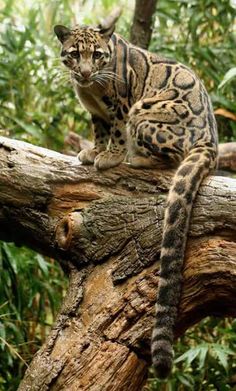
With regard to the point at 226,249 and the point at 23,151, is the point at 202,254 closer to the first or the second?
the point at 226,249

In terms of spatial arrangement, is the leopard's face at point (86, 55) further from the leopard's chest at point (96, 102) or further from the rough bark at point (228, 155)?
the rough bark at point (228, 155)

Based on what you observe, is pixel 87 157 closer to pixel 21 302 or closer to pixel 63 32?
pixel 63 32

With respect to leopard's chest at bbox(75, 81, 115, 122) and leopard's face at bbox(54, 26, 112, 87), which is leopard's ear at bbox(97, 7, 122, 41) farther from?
leopard's chest at bbox(75, 81, 115, 122)

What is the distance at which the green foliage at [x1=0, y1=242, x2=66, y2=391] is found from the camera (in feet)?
17.5

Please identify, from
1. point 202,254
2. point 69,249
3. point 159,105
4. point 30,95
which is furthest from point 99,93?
point 30,95

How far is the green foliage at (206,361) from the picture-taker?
4.83 m

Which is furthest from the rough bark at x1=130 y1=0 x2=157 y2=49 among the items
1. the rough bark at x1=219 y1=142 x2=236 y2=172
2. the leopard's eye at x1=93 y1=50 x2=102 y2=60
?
the leopard's eye at x1=93 y1=50 x2=102 y2=60

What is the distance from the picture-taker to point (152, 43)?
664 cm

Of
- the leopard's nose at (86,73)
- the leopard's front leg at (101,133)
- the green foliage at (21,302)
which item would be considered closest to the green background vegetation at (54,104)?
the green foliage at (21,302)

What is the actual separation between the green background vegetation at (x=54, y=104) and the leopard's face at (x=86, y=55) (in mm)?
1057

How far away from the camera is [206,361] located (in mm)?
5164

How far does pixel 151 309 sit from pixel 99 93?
141 centimetres

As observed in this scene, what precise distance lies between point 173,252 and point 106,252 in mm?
469

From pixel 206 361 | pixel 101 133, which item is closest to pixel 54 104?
pixel 101 133
